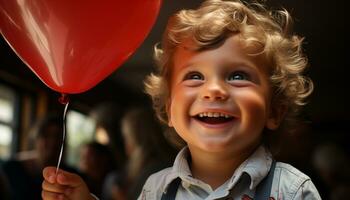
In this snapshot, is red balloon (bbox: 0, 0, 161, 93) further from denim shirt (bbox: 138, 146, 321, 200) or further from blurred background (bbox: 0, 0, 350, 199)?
blurred background (bbox: 0, 0, 350, 199)

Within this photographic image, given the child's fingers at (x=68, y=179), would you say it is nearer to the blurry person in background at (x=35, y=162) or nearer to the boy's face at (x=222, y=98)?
the boy's face at (x=222, y=98)

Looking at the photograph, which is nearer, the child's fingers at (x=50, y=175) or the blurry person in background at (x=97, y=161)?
the child's fingers at (x=50, y=175)

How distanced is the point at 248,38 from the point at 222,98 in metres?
0.12

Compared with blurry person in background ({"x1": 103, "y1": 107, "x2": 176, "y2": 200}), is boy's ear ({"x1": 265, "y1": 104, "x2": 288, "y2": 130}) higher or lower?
higher

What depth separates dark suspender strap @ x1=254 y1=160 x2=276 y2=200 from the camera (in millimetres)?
→ 1035

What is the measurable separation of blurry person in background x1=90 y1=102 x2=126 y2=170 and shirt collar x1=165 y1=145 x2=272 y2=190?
174 cm

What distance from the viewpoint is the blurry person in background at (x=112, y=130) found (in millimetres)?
2881

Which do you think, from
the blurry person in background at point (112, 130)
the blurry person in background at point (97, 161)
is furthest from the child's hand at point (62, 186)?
the blurry person in background at point (112, 130)

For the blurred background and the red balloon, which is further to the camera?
the blurred background

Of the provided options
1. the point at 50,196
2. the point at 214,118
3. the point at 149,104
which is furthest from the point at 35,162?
the point at 149,104

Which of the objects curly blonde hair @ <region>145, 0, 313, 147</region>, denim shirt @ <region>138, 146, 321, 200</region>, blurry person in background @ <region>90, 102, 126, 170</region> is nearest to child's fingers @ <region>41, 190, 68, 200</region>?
denim shirt @ <region>138, 146, 321, 200</region>

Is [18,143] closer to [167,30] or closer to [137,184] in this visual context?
[137,184]

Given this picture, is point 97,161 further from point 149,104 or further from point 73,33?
point 73,33

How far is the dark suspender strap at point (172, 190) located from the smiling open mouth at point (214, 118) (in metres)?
0.13
